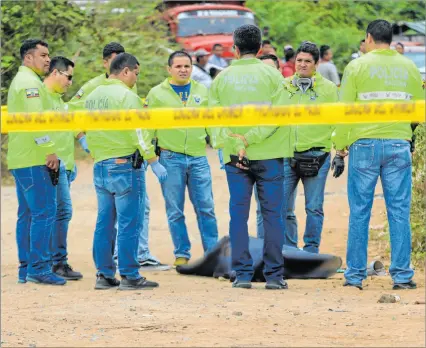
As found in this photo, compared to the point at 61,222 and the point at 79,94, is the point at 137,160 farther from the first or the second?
the point at 79,94

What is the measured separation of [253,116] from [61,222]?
4.13 m

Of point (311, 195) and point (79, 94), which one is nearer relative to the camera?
point (311, 195)

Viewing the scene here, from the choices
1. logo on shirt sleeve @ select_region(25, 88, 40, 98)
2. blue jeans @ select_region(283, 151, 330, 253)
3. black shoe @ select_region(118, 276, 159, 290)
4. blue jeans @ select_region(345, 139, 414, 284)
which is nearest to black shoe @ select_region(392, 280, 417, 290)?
blue jeans @ select_region(345, 139, 414, 284)

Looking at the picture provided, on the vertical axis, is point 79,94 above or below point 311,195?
above

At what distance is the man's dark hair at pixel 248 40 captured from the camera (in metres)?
7.92

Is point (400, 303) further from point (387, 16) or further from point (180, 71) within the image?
point (387, 16)

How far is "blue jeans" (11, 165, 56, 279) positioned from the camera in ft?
28.0

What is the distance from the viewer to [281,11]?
24.6 m

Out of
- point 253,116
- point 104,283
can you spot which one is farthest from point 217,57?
point 253,116

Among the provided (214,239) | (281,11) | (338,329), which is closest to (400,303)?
(338,329)

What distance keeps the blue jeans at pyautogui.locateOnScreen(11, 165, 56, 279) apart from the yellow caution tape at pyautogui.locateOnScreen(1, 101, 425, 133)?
290cm

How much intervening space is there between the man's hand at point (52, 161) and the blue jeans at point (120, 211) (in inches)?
13.3

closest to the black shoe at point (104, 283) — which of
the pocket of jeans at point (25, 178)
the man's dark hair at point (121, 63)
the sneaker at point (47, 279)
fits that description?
the sneaker at point (47, 279)

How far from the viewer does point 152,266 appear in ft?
32.3
